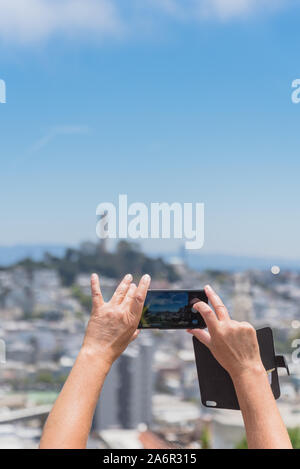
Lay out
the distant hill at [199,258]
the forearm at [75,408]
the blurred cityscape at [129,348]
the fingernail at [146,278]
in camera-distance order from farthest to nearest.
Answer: the blurred cityscape at [129,348] → the distant hill at [199,258] → the fingernail at [146,278] → the forearm at [75,408]

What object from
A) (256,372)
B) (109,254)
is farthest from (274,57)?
(256,372)

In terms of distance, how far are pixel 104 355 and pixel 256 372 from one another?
0.54 feet

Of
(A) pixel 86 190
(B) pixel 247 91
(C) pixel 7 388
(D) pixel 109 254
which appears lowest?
(C) pixel 7 388

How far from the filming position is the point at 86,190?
7109 millimetres

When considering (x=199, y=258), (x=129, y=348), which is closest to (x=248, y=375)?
(x=199, y=258)

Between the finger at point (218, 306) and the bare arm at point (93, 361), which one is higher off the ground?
the finger at point (218, 306)

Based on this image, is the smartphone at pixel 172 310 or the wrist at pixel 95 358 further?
the smartphone at pixel 172 310

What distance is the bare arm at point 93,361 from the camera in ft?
1.51

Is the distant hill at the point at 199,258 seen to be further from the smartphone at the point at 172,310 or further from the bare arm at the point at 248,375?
the bare arm at the point at 248,375

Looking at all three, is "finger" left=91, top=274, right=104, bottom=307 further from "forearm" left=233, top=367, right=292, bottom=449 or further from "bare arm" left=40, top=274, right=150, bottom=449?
"forearm" left=233, top=367, right=292, bottom=449

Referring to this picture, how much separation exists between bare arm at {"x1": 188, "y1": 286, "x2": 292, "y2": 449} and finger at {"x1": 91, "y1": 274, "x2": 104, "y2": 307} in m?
0.12

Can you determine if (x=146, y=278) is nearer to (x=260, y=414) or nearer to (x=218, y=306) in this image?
(x=218, y=306)

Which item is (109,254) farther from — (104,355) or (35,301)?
(104,355)

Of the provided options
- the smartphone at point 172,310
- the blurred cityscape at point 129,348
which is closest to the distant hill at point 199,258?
the blurred cityscape at point 129,348
